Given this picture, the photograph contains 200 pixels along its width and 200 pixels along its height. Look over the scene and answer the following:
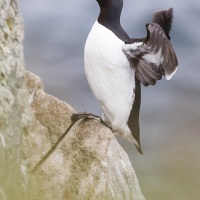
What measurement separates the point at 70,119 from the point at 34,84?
14.4 inches

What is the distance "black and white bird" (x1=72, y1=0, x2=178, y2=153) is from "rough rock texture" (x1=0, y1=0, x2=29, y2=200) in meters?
1.93

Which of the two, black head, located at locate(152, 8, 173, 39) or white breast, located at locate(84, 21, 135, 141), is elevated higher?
black head, located at locate(152, 8, 173, 39)

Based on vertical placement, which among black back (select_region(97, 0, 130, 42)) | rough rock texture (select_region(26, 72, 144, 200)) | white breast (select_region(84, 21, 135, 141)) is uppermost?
black back (select_region(97, 0, 130, 42))

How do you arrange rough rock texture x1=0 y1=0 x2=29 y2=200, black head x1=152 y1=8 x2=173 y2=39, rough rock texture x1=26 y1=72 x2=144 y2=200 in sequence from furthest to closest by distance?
black head x1=152 y1=8 x2=173 y2=39
rough rock texture x1=26 y1=72 x2=144 y2=200
rough rock texture x1=0 y1=0 x2=29 y2=200

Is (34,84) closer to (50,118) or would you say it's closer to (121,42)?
(50,118)

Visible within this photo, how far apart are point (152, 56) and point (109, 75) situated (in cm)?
31

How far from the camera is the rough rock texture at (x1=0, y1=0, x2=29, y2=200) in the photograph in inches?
67.9

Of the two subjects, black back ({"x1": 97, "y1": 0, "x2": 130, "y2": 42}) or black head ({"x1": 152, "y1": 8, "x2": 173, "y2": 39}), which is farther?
black back ({"x1": 97, "y1": 0, "x2": 130, "y2": 42})

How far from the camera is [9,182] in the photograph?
1.68 m

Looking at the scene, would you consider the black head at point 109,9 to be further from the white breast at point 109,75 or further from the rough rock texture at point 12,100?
the rough rock texture at point 12,100

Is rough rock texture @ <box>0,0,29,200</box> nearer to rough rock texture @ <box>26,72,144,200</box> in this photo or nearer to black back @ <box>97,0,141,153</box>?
rough rock texture @ <box>26,72,144,200</box>

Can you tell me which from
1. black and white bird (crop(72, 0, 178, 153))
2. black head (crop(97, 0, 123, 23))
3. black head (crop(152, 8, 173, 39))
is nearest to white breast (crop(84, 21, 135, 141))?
black and white bird (crop(72, 0, 178, 153))

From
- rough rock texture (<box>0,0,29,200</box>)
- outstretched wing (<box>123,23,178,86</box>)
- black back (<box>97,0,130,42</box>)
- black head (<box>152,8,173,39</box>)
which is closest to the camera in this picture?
rough rock texture (<box>0,0,29,200</box>)

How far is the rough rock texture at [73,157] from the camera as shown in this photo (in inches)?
120
